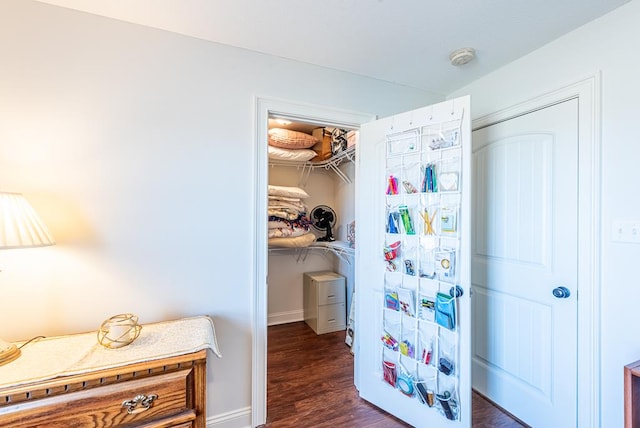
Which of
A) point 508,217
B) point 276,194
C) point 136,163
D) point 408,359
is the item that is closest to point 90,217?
point 136,163

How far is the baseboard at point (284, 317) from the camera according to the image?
10.7ft

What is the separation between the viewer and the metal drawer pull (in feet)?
3.45

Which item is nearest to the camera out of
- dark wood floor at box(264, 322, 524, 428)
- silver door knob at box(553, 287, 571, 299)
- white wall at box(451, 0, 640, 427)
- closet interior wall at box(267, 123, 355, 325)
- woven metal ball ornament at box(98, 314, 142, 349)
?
woven metal ball ornament at box(98, 314, 142, 349)

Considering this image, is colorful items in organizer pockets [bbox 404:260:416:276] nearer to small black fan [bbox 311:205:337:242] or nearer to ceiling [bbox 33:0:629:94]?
A: ceiling [bbox 33:0:629:94]

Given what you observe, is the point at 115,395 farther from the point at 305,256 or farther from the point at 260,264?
the point at 305,256

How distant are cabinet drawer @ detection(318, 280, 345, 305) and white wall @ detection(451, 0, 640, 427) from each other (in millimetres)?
2101

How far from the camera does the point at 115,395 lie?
1.03 meters

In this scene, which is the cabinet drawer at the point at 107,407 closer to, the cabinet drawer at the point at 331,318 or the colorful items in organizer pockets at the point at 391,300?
the colorful items in organizer pockets at the point at 391,300

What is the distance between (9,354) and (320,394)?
1.69 meters

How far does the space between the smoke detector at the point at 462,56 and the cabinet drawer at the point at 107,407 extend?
2184 mm

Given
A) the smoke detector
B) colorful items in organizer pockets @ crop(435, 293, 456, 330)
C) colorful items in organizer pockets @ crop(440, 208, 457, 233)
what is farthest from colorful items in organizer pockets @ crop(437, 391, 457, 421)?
the smoke detector

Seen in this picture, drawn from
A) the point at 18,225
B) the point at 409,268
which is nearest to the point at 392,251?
the point at 409,268

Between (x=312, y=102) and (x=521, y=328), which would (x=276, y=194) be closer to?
(x=312, y=102)

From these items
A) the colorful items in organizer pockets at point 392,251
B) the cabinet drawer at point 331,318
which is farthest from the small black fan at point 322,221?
the colorful items in organizer pockets at point 392,251
